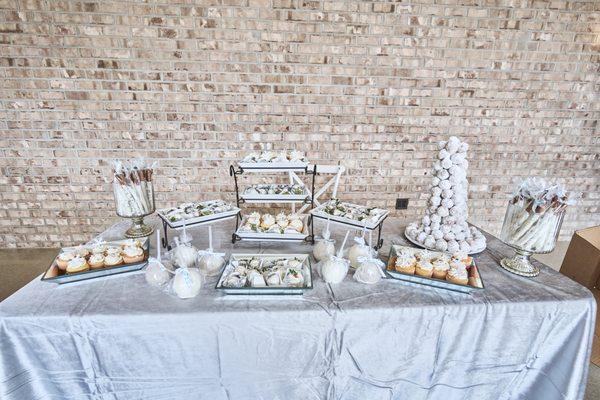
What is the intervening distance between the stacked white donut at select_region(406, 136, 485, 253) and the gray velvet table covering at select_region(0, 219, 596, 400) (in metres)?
0.26

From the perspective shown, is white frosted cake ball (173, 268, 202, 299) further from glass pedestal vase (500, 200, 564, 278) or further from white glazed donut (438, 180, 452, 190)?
glass pedestal vase (500, 200, 564, 278)

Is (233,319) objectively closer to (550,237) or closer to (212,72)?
(550,237)

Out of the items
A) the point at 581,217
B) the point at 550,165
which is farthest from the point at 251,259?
the point at 581,217

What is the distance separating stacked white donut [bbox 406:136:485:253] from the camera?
4.78ft

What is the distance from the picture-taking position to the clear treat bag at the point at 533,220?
1310mm

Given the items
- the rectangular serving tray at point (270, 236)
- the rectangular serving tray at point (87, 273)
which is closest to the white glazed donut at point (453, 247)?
the rectangular serving tray at point (270, 236)

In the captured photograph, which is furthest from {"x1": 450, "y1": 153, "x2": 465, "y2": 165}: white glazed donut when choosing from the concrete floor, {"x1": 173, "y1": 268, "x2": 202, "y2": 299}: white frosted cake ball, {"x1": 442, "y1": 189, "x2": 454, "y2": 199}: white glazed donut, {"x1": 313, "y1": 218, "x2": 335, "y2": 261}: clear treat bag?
the concrete floor

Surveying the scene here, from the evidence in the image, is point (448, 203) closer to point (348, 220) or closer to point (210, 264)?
point (348, 220)

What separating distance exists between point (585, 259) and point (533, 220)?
1016 millimetres

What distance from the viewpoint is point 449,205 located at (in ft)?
4.93

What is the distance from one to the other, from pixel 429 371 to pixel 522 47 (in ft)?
8.83

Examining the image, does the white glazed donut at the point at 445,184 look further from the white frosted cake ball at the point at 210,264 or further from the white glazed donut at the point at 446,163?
the white frosted cake ball at the point at 210,264

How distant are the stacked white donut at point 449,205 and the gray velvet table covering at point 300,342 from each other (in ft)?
0.84

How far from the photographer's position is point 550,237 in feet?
4.36
